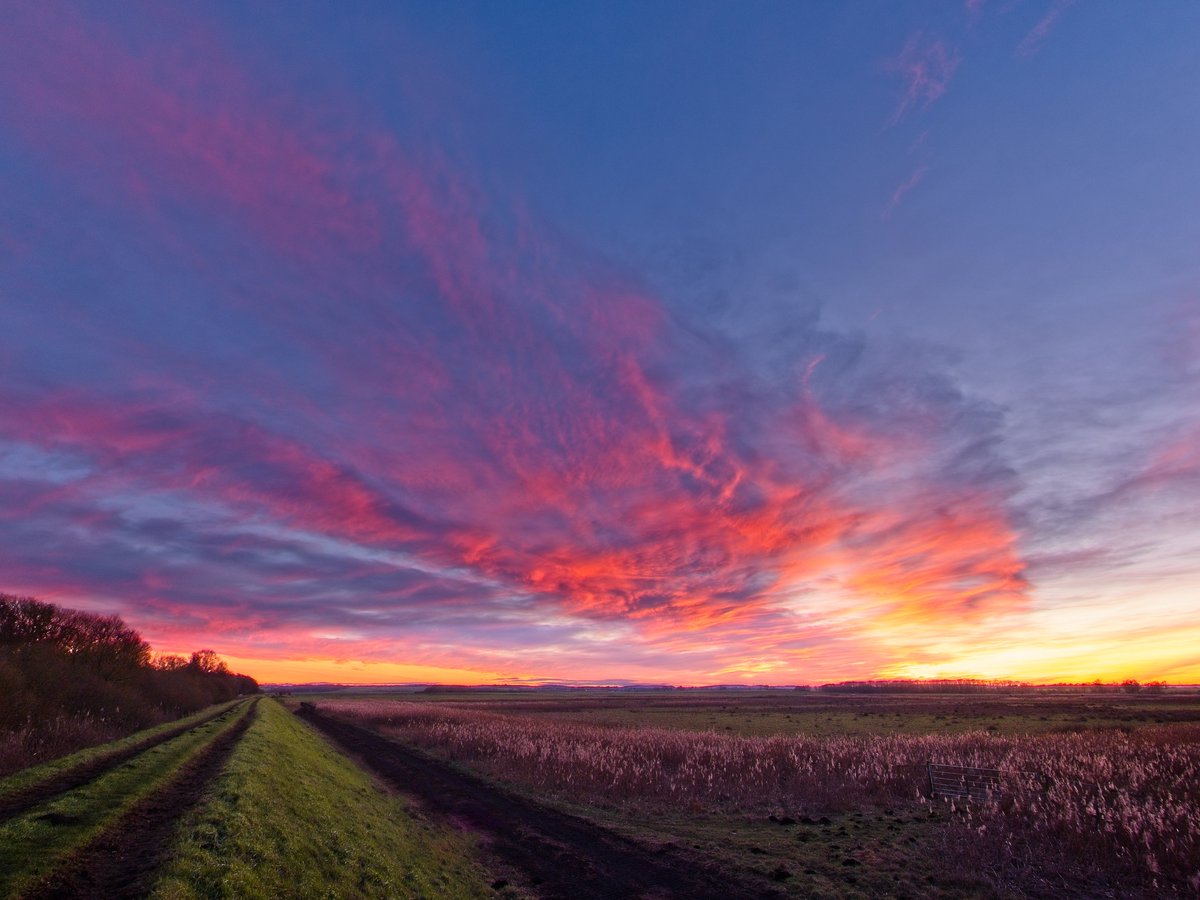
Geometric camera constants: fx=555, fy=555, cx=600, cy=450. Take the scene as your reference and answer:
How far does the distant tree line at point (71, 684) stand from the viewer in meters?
28.2

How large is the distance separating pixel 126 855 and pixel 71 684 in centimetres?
3736

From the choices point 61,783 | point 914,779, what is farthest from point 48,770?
point 914,779

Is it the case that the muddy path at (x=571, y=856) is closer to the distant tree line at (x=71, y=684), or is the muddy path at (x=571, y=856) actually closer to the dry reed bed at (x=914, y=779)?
the dry reed bed at (x=914, y=779)

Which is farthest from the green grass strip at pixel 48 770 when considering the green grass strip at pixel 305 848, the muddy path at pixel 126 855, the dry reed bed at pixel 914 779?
the dry reed bed at pixel 914 779

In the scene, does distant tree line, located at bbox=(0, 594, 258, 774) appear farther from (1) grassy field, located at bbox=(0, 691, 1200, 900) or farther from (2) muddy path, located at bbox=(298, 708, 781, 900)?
(2) muddy path, located at bbox=(298, 708, 781, 900)

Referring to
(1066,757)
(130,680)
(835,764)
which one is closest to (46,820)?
(835,764)

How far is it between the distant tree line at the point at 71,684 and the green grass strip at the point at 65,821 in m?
7.21

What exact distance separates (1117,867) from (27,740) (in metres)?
42.6

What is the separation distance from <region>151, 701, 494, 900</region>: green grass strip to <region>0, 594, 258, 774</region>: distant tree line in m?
14.3

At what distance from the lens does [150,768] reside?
22906mm

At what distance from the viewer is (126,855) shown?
1162 cm

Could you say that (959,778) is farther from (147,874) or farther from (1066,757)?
(147,874)

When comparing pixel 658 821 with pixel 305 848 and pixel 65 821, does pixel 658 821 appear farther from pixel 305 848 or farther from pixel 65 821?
pixel 65 821

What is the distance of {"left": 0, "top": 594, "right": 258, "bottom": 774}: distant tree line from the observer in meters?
28.2
